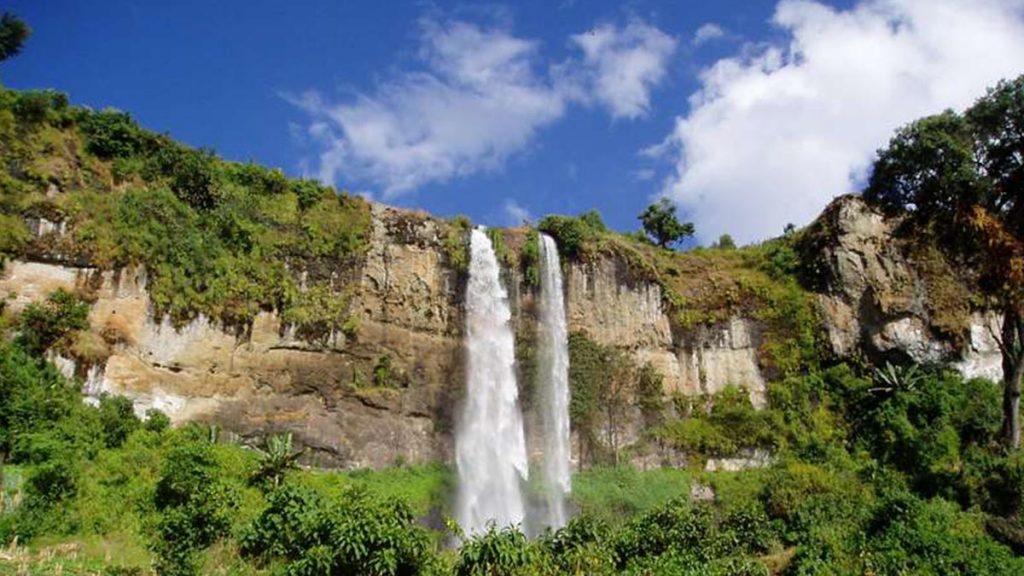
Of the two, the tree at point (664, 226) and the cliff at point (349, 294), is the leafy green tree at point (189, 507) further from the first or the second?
the tree at point (664, 226)

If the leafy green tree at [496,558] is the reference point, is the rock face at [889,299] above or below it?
above

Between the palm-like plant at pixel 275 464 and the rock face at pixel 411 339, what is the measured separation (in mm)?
1784

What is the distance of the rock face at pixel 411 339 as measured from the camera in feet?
74.5

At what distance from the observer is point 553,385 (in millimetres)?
29219

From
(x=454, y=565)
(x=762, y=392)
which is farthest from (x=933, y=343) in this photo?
(x=454, y=565)

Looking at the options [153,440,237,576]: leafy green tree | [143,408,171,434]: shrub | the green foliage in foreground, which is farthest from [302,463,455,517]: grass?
[153,440,237,576]: leafy green tree

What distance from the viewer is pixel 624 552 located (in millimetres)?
17672

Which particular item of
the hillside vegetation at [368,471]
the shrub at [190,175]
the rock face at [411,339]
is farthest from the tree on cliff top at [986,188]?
the shrub at [190,175]

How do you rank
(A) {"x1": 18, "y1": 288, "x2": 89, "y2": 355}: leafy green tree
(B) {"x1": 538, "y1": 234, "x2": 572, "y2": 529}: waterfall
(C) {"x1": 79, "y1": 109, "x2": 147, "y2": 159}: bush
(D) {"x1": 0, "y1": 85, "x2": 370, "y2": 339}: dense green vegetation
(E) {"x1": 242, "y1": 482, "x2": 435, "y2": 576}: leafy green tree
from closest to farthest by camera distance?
(E) {"x1": 242, "y1": 482, "x2": 435, "y2": 576}: leafy green tree
(A) {"x1": 18, "y1": 288, "x2": 89, "y2": 355}: leafy green tree
(D) {"x1": 0, "y1": 85, "x2": 370, "y2": 339}: dense green vegetation
(C) {"x1": 79, "y1": 109, "x2": 147, "y2": 159}: bush
(B) {"x1": 538, "y1": 234, "x2": 572, "y2": 529}: waterfall

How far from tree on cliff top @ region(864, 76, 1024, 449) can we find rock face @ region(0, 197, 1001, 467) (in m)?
2.51

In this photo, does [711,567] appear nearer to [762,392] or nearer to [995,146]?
[995,146]

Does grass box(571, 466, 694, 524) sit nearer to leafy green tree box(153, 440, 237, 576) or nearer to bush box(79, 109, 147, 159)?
leafy green tree box(153, 440, 237, 576)

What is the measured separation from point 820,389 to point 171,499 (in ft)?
73.0

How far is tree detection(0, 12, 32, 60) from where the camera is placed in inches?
963
